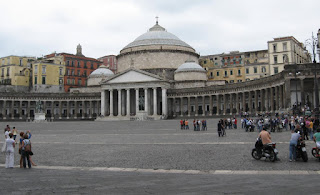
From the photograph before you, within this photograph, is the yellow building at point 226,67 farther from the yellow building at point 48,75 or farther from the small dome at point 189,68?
the yellow building at point 48,75

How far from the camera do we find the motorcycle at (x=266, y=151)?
51.5 ft

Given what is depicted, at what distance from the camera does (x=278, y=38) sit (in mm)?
73000

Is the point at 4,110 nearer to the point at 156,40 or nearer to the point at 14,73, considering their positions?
the point at 14,73

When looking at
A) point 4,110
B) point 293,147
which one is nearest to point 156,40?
point 4,110

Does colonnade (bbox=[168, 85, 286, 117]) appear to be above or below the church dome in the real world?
below

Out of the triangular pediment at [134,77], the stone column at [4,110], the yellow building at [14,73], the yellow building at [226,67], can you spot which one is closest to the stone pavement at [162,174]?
the triangular pediment at [134,77]

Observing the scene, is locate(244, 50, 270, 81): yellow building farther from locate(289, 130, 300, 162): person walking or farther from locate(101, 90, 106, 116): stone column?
→ locate(289, 130, 300, 162): person walking

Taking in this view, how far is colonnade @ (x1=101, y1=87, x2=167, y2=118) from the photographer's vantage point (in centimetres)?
7856

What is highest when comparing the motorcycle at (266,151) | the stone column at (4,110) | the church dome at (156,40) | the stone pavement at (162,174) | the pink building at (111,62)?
the church dome at (156,40)

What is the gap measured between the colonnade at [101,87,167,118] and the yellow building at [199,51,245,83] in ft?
63.7

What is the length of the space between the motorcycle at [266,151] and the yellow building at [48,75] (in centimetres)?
8363

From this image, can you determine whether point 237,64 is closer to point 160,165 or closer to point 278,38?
point 278,38

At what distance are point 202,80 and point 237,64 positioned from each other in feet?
41.8

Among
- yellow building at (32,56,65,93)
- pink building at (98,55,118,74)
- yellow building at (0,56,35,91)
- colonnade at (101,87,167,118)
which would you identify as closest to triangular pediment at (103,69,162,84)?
colonnade at (101,87,167,118)
